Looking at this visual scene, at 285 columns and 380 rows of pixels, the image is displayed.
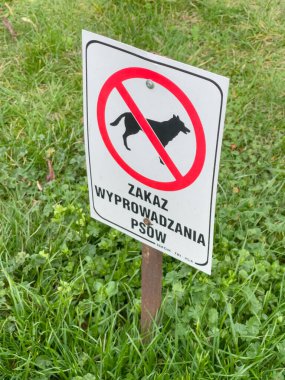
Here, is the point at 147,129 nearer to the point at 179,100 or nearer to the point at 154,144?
the point at 154,144

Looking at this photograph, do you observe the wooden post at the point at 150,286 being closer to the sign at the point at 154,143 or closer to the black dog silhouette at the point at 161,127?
the sign at the point at 154,143

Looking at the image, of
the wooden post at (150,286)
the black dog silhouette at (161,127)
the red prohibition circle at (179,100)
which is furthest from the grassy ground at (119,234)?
the black dog silhouette at (161,127)

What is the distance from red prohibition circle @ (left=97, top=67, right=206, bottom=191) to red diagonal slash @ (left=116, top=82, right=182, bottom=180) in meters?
0.01

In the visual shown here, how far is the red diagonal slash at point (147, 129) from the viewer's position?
136cm

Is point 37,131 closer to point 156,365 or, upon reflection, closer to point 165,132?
point 156,365

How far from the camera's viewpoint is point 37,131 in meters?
2.91

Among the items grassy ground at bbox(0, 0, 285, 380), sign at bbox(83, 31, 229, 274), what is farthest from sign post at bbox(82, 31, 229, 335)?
grassy ground at bbox(0, 0, 285, 380)

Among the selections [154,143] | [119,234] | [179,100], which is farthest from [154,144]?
[119,234]

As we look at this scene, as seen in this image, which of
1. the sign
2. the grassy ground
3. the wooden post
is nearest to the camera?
the sign

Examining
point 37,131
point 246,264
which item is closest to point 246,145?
point 246,264

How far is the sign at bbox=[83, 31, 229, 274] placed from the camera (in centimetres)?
125

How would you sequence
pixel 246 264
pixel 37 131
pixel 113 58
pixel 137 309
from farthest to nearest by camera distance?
pixel 37 131
pixel 246 264
pixel 137 309
pixel 113 58

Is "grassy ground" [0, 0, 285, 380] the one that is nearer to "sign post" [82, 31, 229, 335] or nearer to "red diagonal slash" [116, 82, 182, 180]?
"sign post" [82, 31, 229, 335]

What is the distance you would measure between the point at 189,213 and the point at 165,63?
0.42 metres
